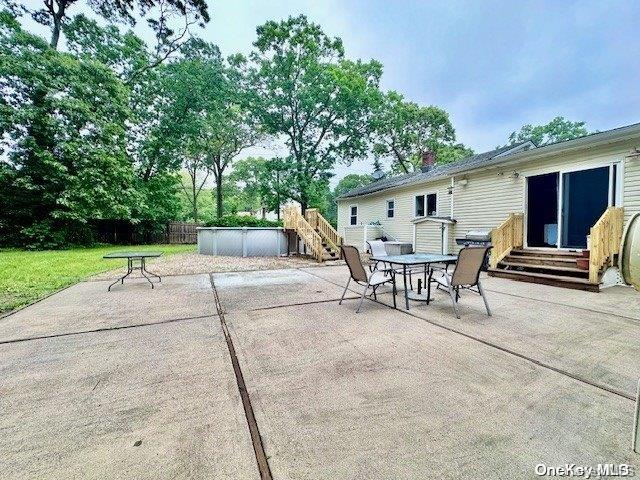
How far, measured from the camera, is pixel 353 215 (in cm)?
1725

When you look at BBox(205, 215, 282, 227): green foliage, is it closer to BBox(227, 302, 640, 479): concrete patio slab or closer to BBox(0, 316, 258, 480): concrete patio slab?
BBox(0, 316, 258, 480): concrete patio slab

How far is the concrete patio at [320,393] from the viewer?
1478 millimetres

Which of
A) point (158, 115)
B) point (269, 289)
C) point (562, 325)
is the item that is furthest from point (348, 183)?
point (562, 325)

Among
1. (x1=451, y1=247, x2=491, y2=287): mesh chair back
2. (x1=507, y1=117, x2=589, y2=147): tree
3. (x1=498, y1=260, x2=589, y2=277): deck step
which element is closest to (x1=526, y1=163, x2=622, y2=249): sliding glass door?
(x1=498, y1=260, x2=589, y2=277): deck step

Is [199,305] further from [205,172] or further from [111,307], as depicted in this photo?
[205,172]

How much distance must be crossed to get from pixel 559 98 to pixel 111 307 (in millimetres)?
33123

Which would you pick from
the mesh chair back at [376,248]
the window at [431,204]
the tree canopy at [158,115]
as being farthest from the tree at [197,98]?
the mesh chair back at [376,248]

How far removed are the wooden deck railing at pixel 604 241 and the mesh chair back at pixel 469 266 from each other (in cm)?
345

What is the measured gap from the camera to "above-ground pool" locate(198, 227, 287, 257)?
1228cm

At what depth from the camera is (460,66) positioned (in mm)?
18797

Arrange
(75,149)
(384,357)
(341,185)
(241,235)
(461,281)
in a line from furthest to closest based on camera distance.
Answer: (341,185), (75,149), (241,235), (461,281), (384,357)

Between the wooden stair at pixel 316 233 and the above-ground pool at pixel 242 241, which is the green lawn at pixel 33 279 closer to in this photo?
the above-ground pool at pixel 242 241

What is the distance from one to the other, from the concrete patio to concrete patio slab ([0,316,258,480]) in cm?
1

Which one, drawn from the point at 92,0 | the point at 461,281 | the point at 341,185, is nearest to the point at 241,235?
the point at 461,281
